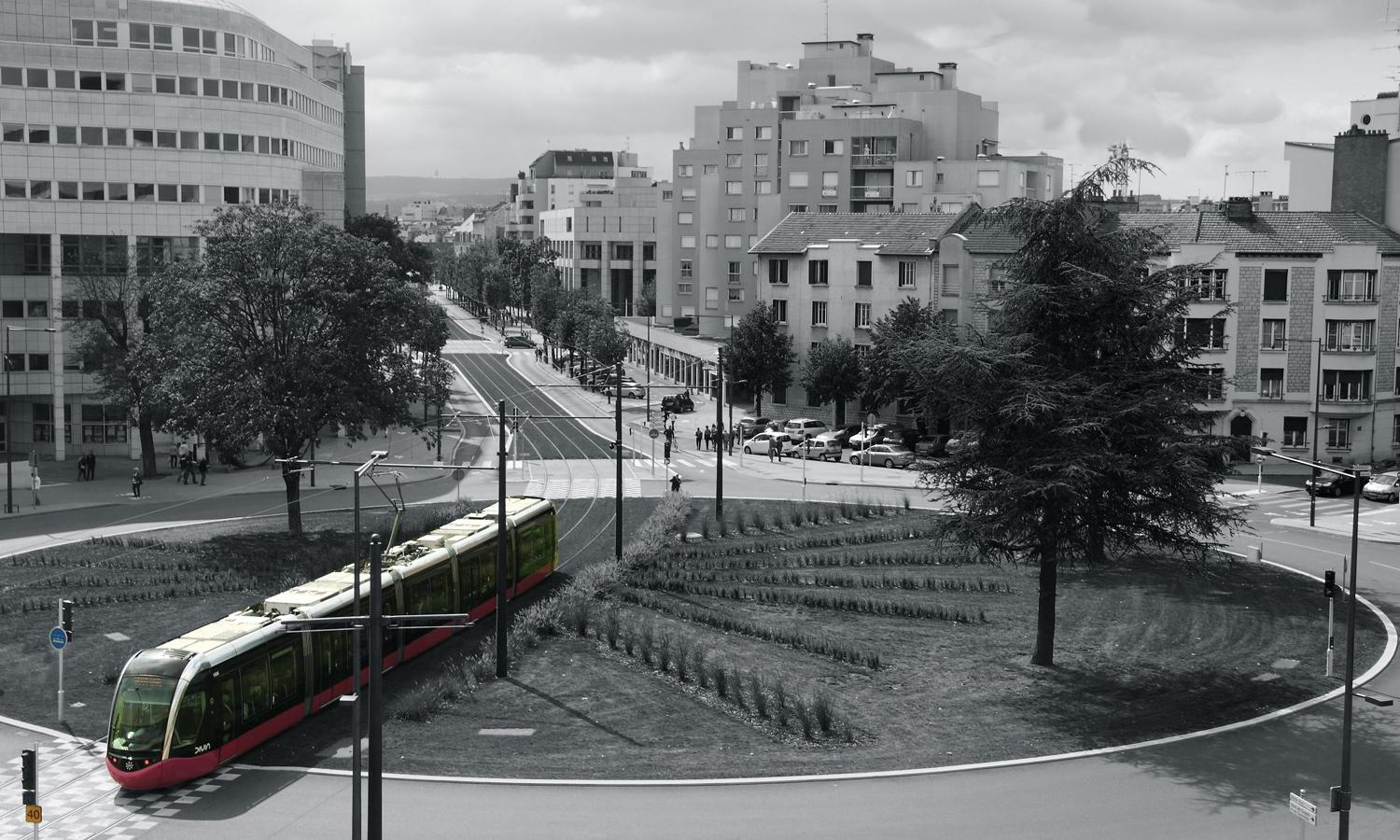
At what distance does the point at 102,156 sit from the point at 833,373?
40.2m

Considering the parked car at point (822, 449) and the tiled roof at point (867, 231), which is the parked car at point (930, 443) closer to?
the parked car at point (822, 449)

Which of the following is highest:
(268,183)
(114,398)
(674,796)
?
(268,183)

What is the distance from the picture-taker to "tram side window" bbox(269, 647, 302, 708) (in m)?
26.3

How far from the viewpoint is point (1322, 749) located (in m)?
26.3

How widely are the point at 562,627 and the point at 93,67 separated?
1941 inches

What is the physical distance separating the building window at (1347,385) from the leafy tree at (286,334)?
4601cm

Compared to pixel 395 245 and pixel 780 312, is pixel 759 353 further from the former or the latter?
pixel 395 245

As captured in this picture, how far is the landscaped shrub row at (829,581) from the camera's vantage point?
4025 centimetres

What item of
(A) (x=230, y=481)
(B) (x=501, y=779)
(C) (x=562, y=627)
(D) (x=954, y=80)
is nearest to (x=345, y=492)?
(A) (x=230, y=481)

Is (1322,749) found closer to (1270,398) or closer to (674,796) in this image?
(674,796)

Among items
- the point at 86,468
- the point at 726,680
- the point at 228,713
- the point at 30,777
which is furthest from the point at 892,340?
the point at 86,468

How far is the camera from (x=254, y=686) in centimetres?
2555

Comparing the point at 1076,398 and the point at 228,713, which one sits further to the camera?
the point at 1076,398

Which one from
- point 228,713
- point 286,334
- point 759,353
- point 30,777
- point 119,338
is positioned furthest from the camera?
point 759,353
